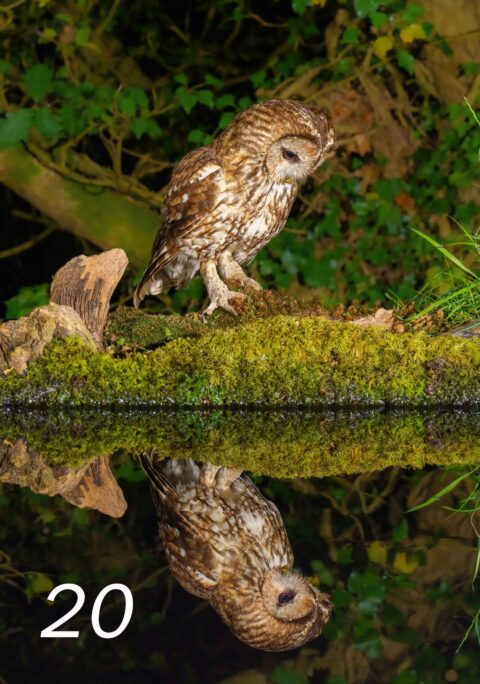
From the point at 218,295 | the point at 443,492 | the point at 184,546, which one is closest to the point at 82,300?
the point at 218,295

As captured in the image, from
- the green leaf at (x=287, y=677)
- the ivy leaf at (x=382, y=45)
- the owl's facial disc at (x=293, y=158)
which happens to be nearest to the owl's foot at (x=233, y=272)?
the owl's facial disc at (x=293, y=158)

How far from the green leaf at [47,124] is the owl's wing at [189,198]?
4.30 feet

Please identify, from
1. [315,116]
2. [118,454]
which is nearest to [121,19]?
[315,116]

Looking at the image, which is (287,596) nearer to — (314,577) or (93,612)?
(314,577)

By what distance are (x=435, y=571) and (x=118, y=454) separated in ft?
3.62

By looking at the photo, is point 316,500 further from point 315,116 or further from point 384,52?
point 384,52

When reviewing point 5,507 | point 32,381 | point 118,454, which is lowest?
point 32,381

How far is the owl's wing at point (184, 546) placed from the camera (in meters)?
1.84

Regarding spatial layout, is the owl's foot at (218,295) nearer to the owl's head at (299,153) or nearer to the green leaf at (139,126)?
the owl's head at (299,153)

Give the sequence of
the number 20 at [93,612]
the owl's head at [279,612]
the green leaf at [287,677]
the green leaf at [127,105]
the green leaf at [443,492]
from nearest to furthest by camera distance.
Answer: the green leaf at [287,677]
the number 20 at [93,612]
the owl's head at [279,612]
the green leaf at [443,492]
the green leaf at [127,105]

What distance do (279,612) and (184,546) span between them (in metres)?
0.22

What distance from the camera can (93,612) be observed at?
1.65 metres

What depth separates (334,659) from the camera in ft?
4.90

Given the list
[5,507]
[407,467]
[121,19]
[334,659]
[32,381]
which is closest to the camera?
[334,659]
